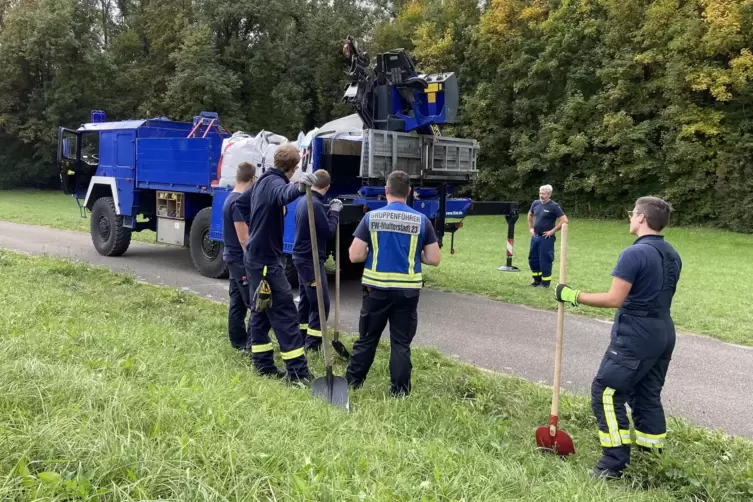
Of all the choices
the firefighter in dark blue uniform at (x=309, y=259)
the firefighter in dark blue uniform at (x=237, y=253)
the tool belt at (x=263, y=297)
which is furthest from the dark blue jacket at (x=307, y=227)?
the tool belt at (x=263, y=297)

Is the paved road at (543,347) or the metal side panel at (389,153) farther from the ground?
the metal side panel at (389,153)

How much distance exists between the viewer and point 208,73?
31.2m

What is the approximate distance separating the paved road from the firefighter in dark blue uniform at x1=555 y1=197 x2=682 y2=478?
1.25m

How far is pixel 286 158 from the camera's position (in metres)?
4.85

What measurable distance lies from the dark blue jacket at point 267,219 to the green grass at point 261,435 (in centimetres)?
90

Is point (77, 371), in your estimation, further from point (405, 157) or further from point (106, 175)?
point (106, 175)

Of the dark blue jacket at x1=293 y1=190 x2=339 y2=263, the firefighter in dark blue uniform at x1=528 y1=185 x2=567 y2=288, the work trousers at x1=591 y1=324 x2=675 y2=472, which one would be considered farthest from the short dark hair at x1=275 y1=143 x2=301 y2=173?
the firefighter in dark blue uniform at x1=528 y1=185 x2=567 y2=288

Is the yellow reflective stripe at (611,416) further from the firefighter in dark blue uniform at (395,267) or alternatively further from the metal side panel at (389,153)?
the metal side panel at (389,153)

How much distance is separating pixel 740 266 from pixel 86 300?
13.5 metres

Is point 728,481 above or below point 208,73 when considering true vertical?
below

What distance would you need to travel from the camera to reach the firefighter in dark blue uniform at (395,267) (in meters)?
4.34

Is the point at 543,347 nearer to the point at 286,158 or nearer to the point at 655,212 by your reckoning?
the point at 655,212

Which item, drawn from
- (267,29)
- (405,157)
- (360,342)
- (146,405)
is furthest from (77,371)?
(267,29)

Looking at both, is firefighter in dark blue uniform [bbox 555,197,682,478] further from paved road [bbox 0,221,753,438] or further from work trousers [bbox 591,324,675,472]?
paved road [bbox 0,221,753,438]
